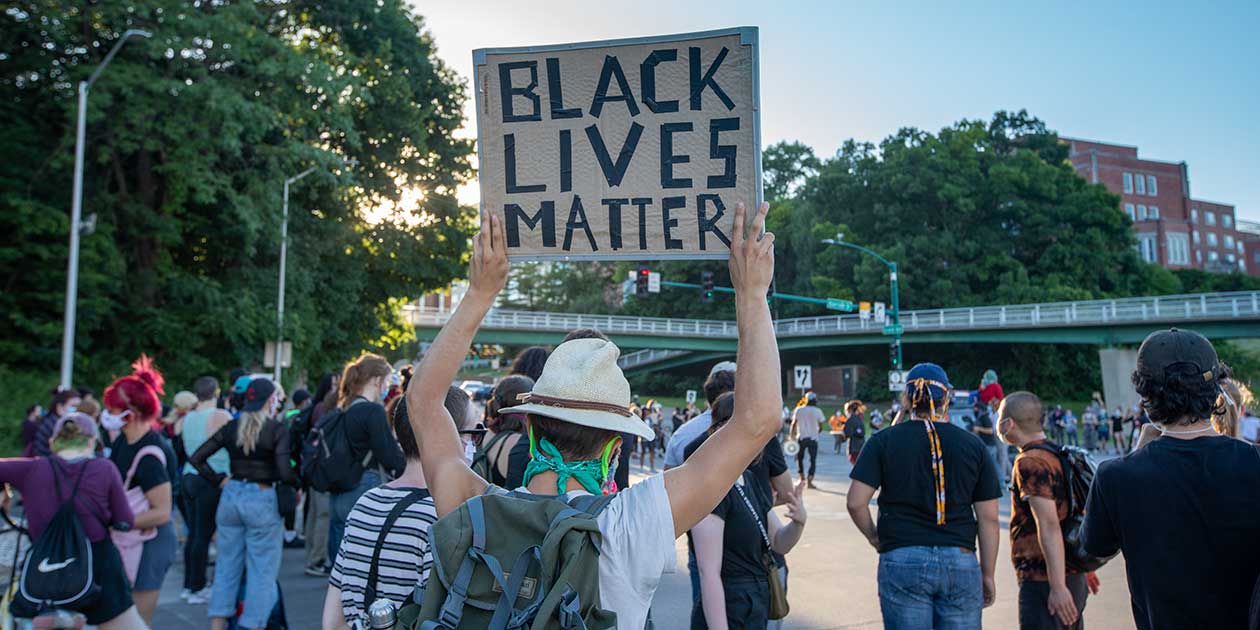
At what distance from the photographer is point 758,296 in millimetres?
2291

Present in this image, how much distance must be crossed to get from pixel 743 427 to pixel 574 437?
1.38 ft

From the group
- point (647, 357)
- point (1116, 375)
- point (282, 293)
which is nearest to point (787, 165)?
point (647, 357)

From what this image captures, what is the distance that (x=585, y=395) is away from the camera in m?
2.25

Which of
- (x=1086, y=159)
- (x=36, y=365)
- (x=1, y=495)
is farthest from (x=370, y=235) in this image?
(x=1086, y=159)

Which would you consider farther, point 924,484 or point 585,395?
point 924,484

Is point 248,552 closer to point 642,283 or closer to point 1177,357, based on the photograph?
point 1177,357

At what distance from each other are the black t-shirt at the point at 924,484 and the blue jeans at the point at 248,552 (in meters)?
3.91

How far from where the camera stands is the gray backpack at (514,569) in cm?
190

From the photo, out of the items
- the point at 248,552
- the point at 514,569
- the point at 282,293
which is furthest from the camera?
the point at 282,293

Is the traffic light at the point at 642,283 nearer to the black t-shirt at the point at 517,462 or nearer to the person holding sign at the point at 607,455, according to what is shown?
the black t-shirt at the point at 517,462

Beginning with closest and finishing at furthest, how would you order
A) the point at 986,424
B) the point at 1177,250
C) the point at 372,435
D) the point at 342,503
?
the point at 372,435, the point at 342,503, the point at 986,424, the point at 1177,250

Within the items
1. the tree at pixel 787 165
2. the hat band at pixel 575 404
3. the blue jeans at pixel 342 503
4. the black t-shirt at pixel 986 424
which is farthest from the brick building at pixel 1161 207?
the hat band at pixel 575 404

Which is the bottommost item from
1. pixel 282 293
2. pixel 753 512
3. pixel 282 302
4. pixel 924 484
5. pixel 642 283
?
pixel 753 512

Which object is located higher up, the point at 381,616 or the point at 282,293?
the point at 282,293
